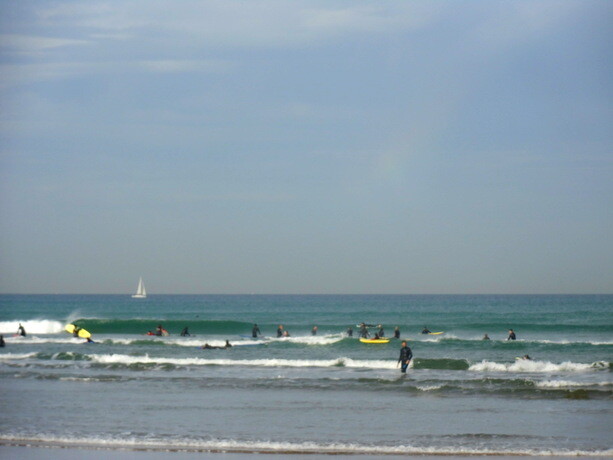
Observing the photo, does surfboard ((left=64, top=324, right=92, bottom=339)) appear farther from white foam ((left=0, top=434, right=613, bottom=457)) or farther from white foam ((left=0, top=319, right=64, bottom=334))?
white foam ((left=0, top=319, right=64, bottom=334))

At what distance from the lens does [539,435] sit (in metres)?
16.0

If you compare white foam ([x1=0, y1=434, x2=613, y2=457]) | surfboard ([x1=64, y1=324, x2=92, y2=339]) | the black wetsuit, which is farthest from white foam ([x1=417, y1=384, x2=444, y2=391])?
surfboard ([x1=64, y1=324, x2=92, y2=339])

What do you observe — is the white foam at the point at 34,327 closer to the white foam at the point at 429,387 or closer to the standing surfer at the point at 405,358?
the standing surfer at the point at 405,358

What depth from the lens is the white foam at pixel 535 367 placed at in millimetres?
28234

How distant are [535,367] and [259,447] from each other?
16.7 metres

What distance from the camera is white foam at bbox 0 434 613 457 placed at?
1439 cm

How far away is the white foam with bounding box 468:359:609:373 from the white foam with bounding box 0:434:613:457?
14.1m

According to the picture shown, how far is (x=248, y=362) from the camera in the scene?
30.6 metres

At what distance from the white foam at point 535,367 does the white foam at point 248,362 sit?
344 cm

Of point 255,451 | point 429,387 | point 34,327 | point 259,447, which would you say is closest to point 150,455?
point 255,451

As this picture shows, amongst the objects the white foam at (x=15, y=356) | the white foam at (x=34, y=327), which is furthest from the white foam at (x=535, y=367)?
the white foam at (x=34, y=327)

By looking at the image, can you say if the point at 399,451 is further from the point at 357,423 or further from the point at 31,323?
the point at 31,323

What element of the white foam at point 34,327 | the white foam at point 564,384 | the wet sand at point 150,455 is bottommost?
the white foam at point 34,327

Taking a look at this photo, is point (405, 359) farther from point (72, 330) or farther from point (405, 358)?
point (72, 330)
